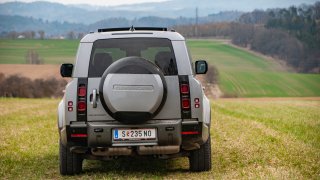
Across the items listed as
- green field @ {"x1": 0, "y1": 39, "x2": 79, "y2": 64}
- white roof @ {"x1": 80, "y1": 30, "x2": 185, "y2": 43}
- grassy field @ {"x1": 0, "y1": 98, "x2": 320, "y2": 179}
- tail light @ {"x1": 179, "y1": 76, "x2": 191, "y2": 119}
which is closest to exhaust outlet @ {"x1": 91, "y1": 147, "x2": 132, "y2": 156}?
grassy field @ {"x1": 0, "y1": 98, "x2": 320, "y2": 179}

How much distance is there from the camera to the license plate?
27.3 ft

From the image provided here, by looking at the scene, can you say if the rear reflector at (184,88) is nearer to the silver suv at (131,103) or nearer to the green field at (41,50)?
the silver suv at (131,103)

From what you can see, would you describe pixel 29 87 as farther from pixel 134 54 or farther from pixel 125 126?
pixel 125 126

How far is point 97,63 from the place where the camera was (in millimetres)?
8742

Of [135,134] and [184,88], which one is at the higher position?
[184,88]

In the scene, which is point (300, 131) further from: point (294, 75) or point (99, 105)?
point (294, 75)

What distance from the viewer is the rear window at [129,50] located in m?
8.66

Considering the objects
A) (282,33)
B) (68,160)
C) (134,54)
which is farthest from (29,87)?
(282,33)

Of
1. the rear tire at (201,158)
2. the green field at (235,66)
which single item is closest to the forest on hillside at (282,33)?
the green field at (235,66)

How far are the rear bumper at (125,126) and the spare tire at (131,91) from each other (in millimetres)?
211

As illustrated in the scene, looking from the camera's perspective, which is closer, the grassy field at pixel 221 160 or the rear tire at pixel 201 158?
the grassy field at pixel 221 160

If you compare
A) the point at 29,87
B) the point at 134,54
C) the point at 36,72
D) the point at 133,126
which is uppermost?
the point at 134,54

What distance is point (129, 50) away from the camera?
29.8 feet

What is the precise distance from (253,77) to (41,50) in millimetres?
51747
